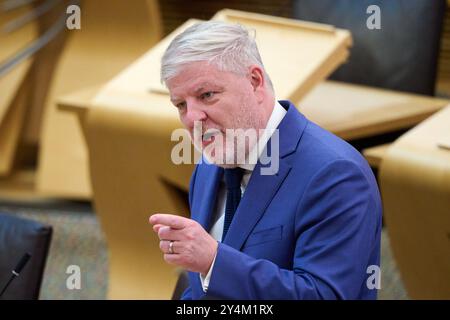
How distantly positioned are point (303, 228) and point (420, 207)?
3.76 ft

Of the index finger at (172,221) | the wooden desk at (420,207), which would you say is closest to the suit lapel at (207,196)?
the index finger at (172,221)

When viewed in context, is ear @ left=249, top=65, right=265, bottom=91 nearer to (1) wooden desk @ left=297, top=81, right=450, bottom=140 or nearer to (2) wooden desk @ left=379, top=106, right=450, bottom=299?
(2) wooden desk @ left=379, top=106, right=450, bottom=299

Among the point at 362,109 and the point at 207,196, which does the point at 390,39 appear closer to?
the point at 362,109

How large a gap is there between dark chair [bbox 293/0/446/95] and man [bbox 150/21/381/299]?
2.24m

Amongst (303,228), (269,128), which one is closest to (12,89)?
(269,128)

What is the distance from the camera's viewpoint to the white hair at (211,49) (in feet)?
5.27

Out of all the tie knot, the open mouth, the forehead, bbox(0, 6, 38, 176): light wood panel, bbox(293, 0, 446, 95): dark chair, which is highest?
the forehead

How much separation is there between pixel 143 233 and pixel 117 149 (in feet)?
0.97

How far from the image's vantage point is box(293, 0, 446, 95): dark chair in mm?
3900

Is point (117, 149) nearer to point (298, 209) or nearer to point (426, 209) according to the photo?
point (426, 209)

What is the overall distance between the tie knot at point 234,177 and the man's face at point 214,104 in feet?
Answer: 0.21

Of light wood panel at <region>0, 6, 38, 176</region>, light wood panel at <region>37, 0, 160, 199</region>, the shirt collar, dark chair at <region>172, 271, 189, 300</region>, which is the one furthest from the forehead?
light wood panel at <region>0, 6, 38, 176</region>

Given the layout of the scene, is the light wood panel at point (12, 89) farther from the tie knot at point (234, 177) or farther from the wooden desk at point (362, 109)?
the tie knot at point (234, 177)

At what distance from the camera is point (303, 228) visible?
162 centimetres
